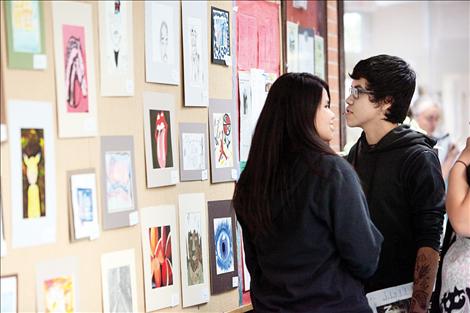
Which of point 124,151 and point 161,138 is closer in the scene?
point 124,151

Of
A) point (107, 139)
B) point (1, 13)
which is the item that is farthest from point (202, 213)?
point (1, 13)

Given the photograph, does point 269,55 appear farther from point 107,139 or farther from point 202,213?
point 107,139

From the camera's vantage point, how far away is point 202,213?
10.6 ft

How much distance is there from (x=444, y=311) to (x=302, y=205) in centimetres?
82

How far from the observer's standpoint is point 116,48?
9.06ft

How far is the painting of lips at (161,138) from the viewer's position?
2.95 meters

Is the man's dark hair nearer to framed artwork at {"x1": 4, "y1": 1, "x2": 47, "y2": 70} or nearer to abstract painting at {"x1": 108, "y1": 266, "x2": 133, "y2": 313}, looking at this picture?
abstract painting at {"x1": 108, "y1": 266, "x2": 133, "y2": 313}

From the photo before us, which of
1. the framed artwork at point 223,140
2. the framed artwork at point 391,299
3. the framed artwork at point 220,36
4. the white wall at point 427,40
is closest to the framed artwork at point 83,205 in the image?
the framed artwork at point 223,140

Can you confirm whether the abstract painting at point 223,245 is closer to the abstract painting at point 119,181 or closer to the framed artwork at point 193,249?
the framed artwork at point 193,249

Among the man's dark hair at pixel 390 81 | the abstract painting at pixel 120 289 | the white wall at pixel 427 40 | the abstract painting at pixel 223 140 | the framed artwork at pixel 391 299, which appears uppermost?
the white wall at pixel 427 40

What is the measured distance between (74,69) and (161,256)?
80cm

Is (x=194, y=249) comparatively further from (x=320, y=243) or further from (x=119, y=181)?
(x=320, y=243)

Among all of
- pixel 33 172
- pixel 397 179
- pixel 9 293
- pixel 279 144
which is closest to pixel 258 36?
pixel 397 179

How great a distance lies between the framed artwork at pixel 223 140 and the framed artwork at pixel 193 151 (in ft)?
0.21
